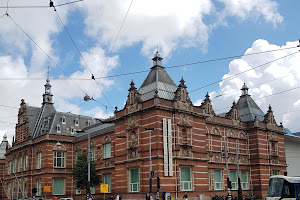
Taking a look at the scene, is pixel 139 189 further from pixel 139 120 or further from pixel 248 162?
pixel 248 162

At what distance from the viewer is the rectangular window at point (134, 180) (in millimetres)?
38344

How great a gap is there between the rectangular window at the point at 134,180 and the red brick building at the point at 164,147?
94 mm

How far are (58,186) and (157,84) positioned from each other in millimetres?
24330

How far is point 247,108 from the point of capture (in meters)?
52.0

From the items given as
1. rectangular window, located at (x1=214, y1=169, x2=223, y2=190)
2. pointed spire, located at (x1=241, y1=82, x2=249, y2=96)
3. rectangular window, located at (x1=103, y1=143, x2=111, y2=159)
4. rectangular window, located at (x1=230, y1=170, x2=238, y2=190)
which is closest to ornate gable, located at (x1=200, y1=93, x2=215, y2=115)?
rectangular window, located at (x1=214, y1=169, x2=223, y2=190)

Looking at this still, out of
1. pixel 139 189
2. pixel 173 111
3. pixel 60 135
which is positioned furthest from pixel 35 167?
pixel 173 111

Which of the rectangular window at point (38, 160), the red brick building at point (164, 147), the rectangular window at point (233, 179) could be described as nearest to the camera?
the red brick building at point (164, 147)

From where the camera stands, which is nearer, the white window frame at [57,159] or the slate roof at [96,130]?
the slate roof at [96,130]

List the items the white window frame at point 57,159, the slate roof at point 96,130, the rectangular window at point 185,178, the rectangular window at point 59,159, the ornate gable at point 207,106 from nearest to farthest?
the rectangular window at point 185,178, the ornate gable at point 207,106, the slate roof at point 96,130, the white window frame at point 57,159, the rectangular window at point 59,159

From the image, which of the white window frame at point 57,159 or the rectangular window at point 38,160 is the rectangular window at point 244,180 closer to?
the white window frame at point 57,159

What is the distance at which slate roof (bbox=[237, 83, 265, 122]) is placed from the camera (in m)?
51.4

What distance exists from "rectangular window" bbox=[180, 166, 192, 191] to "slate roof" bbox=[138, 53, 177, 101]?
7975mm

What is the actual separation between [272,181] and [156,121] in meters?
12.3

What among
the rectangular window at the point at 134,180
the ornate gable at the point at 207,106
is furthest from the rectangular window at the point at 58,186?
the ornate gable at the point at 207,106
